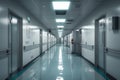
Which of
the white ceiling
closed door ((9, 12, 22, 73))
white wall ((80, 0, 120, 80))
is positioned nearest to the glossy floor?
closed door ((9, 12, 22, 73))

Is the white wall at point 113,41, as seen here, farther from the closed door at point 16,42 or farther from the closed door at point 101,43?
the closed door at point 16,42

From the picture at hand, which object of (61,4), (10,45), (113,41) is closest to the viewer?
(113,41)

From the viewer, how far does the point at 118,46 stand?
3922 mm

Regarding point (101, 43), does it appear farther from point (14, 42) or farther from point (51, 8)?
point (14, 42)

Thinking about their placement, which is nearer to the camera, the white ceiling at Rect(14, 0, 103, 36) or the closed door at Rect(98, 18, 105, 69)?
the white ceiling at Rect(14, 0, 103, 36)

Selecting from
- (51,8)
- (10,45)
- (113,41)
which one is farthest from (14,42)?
(113,41)

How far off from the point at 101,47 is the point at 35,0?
3.74m

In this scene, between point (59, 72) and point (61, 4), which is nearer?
point (59, 72)

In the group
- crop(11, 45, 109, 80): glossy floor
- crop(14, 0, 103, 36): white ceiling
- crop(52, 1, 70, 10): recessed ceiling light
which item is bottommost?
→ crop(11, 45, 109, 80): glossy floor

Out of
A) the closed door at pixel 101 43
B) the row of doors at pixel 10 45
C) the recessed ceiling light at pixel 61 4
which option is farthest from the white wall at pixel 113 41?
the row of doors at pixel 10 45

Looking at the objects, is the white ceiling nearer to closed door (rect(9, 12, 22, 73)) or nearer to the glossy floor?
closed door (rect(9, 12, 22, 73))

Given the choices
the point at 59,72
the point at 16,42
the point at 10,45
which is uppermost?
the point at 16,42

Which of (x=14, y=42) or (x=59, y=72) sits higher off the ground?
(x=14, y=42)

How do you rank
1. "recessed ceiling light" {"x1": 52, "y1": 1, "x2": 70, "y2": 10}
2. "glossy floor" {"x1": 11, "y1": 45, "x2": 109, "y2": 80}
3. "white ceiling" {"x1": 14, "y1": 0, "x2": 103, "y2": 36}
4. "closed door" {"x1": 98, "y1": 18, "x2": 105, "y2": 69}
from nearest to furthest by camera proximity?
"glossy floor" {"x1": 11, "y1": 45, "x2": 109, "y2": 80} < "white ceiling" {"x1": 14, "y1": 0, "x2": 103, "y2": 36} < "recessed ceiling light" {"x1": 52, "y1": 1, "x2": 70, "y2": 10} < "closed door" {"x1": 98, "y1": 18, "x2": 105, "y2": 69}
